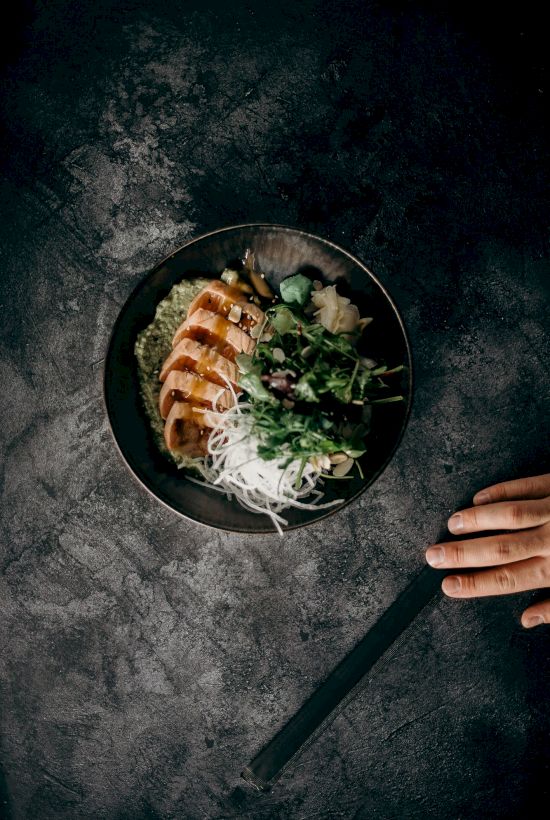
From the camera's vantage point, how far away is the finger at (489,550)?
8.55 ft

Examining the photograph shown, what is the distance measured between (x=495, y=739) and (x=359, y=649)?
2.76 feet

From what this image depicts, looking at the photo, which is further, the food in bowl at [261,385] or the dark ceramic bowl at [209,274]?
the dark ceramic bowl at [209,274]

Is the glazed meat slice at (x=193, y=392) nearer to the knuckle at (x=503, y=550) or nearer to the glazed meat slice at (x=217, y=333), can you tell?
the glazed meat slice at (x=217, y=333)

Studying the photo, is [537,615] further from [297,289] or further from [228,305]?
[228,305]

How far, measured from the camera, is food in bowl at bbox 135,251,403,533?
2.05 meters

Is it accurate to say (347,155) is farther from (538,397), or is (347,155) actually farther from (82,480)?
(82,480)

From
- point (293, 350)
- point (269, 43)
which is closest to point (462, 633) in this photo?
point (293, 350)

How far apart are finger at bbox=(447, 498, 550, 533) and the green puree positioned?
128cm

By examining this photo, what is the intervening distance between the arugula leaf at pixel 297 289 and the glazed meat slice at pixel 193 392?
0.45 meters

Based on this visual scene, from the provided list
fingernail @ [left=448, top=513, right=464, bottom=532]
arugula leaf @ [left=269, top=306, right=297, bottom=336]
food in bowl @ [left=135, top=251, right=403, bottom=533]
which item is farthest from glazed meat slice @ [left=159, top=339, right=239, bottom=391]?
fingernail @ [left=448, top=513, right=464, bottom=532]

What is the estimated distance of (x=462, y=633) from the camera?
2.72 meters

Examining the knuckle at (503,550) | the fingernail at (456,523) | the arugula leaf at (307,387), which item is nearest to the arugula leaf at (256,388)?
the arugula leaf at (307,387)

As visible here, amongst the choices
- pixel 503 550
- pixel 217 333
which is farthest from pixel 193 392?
pixel 503 550

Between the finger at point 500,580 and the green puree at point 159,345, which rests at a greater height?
the green puree at point 159,345
